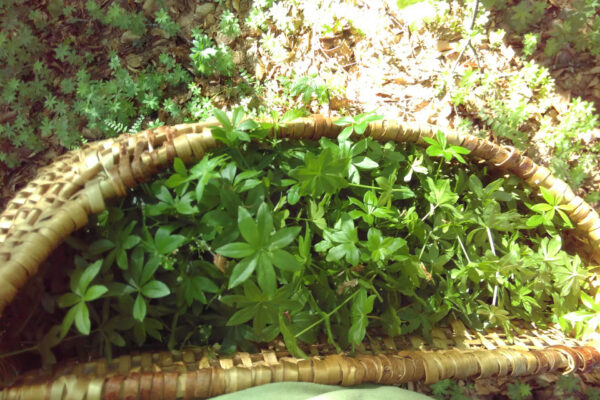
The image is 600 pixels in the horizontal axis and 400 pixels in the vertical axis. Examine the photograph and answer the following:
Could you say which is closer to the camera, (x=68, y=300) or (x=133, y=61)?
(x=68, y=300)

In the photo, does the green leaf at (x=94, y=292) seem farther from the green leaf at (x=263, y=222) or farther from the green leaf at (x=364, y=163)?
the green leaf at (x=364, y=163)

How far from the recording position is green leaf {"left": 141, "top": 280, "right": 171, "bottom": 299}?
910 mm

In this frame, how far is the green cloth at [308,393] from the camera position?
86 cm

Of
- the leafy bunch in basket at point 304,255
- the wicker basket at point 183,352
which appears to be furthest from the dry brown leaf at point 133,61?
the leafy bunch in basket at point 304,255

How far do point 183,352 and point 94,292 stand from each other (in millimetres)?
286

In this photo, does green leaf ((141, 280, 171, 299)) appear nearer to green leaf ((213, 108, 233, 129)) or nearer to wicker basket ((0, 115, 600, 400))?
wicker basket ((0, 115, 600, 400))

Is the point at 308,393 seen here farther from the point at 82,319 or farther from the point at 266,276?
the point at 82,319

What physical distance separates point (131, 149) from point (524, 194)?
113 cm

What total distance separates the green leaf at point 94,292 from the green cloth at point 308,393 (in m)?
0.32

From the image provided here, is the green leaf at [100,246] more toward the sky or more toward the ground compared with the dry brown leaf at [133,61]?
more toward the ground

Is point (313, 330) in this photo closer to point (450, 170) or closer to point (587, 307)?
point (450, 170)

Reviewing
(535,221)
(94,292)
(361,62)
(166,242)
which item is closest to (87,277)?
(94,292)

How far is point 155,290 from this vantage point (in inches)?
36.1

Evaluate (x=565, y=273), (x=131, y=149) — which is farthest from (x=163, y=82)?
(x=565, y=273)
